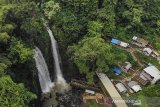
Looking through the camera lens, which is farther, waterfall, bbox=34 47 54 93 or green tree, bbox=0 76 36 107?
waterfall, bbox=34 47 54 93

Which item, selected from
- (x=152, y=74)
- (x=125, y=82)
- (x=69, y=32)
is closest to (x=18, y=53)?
(x=69, y=32)

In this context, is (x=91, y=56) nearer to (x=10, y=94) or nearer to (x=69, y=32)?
(x=69, y=32)

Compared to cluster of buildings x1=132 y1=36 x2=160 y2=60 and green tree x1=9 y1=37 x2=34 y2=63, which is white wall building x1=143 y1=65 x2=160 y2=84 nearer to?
cluster of buildings x1=132 y1=36 x2=160 y2=60

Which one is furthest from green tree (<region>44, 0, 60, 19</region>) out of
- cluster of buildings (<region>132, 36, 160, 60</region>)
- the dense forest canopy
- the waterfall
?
cluster of buildings (<region>132, 36, 160, 60</region>)

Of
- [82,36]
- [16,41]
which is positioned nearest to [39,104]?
[16,41]

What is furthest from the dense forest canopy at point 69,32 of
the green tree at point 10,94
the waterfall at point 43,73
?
the waterfall at point 43,73

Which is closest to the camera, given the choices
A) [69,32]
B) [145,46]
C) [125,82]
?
[125,82]

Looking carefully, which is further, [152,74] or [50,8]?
[50,8]
